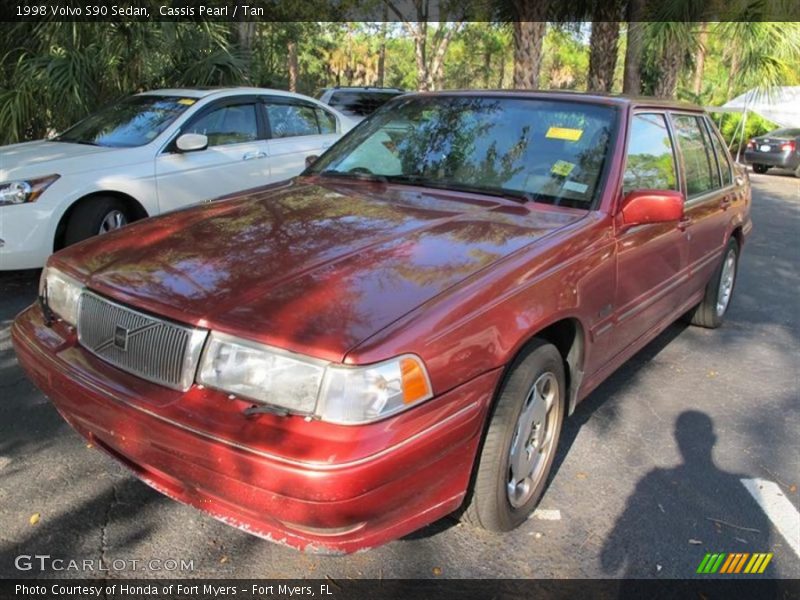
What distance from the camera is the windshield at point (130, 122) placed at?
6191mm

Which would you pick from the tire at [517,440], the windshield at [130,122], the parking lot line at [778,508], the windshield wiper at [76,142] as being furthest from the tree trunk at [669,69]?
the tire at [517,440]

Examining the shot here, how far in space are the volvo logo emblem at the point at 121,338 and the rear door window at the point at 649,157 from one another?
7.88ft

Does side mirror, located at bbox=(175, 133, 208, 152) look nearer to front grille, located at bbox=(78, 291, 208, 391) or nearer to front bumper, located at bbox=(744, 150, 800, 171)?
front grille, located at bbox=(78, 291, 208, 391)

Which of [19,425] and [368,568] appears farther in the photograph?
[19,425]

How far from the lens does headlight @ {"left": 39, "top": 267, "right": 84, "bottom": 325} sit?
2745 millimetres

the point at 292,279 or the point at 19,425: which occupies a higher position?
the point at 292,279

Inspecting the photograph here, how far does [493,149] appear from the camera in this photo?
3.64m

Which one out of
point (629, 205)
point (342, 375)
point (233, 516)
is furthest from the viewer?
point (629, 205)

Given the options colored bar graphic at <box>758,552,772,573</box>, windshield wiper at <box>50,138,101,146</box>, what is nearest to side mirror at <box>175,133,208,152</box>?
windshield wiper at <box>50,138,101,146</box>

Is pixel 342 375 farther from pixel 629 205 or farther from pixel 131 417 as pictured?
pixel 629 205

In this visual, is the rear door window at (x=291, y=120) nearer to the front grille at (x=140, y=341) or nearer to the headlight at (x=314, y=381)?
the front grille at (x=140, y=341)

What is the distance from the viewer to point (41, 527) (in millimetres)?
2725

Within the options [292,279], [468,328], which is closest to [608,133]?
[468,328]

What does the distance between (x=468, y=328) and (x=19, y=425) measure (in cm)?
250
